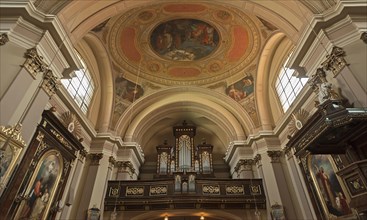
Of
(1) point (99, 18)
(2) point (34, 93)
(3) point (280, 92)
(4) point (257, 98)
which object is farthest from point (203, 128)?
(2) point (34, 93)

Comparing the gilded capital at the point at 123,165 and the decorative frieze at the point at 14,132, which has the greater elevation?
the gilded capital at the point at 123,165

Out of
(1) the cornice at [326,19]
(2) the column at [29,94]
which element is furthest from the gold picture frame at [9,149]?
(1) the cornice at [326,19]

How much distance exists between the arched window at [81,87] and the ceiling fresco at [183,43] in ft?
5.11

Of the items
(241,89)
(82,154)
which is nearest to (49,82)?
(82,154)

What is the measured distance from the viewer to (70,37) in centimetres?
659

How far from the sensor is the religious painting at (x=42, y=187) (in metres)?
5.85

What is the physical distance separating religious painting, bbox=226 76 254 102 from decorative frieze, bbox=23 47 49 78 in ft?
27.4

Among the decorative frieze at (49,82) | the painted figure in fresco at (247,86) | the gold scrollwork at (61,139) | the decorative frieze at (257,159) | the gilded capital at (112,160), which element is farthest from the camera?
the painted figure in fresco at (247,86)

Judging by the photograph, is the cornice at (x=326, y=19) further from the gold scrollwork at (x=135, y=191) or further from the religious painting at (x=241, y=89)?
the gold scrollwork at (x=135, y=191)

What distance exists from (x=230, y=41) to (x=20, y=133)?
28.8 ft

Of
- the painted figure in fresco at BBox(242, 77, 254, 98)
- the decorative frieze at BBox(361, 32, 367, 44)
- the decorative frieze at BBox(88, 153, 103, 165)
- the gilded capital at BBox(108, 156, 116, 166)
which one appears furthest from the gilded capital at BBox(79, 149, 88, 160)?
the decorative frieze at BBox(361, 32, 367, 44)

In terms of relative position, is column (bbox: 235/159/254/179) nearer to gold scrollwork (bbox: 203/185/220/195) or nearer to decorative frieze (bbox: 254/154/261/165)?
decorative frieze (bbox: 254/154/261/165)

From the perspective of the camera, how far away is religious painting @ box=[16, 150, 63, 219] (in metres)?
5.85

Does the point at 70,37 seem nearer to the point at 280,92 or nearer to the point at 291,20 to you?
the point at 291,20
